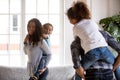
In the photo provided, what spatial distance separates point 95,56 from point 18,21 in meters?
3.53

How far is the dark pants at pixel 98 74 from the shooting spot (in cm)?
138

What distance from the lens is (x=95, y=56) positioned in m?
1.38

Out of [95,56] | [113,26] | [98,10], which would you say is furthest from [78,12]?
[98,10]

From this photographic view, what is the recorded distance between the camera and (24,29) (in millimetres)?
4707

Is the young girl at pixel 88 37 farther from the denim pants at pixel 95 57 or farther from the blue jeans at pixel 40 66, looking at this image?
the blue jeans at pixel 40 66

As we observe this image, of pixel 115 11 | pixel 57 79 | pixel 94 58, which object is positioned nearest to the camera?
pixel 94 58

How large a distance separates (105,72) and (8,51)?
11.6 feet

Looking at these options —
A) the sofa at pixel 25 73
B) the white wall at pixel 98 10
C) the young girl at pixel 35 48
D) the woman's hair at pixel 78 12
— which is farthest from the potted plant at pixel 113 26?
the woman's hair at pixel 78 12

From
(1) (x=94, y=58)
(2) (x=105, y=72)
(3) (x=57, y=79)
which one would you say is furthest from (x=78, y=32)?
(3) (x=57, y=79)

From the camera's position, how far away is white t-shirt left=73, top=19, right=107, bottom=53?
55.2 inches

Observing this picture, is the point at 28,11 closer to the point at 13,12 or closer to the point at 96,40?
the point at 13,12

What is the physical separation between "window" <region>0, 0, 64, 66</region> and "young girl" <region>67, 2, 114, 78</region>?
129 inches

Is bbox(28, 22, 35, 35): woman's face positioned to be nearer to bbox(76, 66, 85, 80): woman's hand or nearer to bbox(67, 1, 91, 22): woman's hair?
bbox(67, 1, 91, 22): woman's hair

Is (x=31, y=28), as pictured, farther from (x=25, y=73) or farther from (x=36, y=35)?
(x=25, y=73)
